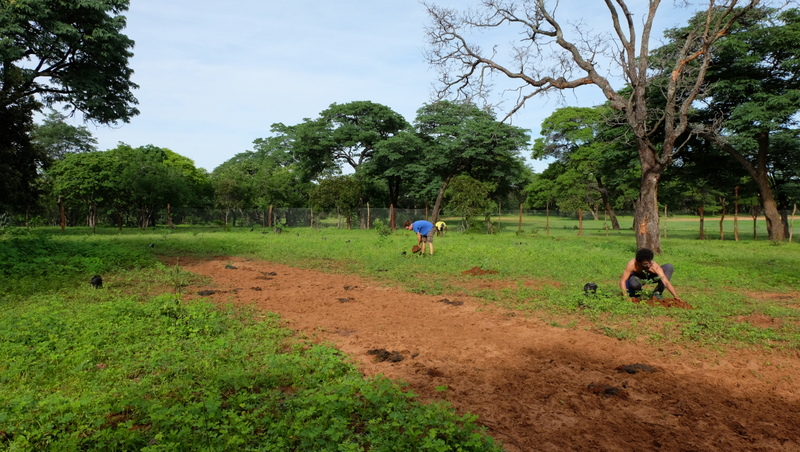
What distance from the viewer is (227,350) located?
495 centimetres

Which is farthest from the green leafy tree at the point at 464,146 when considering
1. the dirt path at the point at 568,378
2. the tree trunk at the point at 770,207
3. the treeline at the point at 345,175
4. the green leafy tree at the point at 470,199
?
the dirt path at the point at 568,378

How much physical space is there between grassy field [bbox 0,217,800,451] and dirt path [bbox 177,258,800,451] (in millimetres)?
400

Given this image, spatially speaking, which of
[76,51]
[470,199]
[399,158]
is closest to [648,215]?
[470,199]

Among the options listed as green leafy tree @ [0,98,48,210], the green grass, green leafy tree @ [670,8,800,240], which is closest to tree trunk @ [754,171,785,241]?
green leafy tree @ [670,8,800,240]

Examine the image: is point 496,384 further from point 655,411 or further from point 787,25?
point 787,25

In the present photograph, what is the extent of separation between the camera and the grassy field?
10.1 ft

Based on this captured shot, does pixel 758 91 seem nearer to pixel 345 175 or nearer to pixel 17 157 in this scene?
pixel 345 175

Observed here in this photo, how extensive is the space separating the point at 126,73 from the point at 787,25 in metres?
28.8

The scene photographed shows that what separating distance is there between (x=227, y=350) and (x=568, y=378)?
3.60 meters

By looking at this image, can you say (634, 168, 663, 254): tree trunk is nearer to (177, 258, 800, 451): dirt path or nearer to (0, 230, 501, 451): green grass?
(177, 258, 800, 451): dirt path

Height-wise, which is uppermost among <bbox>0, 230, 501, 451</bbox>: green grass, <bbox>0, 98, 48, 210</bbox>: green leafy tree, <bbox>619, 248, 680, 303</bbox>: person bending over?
<bbox>0, 98, 48, 210</bbox>: green leafy tree

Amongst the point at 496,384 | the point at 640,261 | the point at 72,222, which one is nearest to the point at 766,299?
the point at 640,261

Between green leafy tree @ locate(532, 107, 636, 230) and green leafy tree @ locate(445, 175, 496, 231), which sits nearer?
green leafy tree @ locate(445, 175, 496, 231)

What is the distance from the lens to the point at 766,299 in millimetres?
7840
